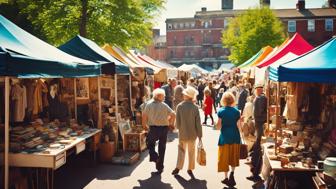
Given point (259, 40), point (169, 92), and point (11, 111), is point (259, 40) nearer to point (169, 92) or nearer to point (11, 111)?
point (169, 92)

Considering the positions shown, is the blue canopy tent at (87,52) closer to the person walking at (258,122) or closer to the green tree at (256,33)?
the person walking at (258,122)

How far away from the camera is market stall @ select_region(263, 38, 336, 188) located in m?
5.44

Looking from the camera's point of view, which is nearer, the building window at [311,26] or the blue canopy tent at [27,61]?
the blue canopy tent at [27,61]

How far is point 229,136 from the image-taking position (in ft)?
21.7

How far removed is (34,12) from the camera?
22047 mm

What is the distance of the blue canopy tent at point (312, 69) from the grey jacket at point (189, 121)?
1747mm

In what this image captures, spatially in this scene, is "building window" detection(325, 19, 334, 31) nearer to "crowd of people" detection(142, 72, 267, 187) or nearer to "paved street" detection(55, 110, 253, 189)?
"crowd of people" detection(142, 72, 267, 187)

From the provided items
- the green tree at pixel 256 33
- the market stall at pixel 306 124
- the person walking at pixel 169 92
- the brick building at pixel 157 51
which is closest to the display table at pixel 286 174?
the market stall at pixel 306 124

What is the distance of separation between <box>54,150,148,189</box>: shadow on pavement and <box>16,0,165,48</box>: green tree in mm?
13648

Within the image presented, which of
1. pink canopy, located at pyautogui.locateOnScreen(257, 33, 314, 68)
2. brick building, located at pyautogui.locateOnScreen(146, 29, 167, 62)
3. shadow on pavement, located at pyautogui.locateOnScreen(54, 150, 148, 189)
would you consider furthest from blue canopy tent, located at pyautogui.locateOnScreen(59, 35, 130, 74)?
brick building, located at pyautogui.locateOnScreen(146, 29, 167, 62)

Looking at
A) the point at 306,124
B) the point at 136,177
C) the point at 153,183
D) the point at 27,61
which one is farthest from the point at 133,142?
the point at 27,61

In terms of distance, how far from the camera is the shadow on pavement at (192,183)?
6.73 m

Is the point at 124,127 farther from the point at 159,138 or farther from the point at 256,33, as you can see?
the point at 256,33

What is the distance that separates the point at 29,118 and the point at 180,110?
383 cm
